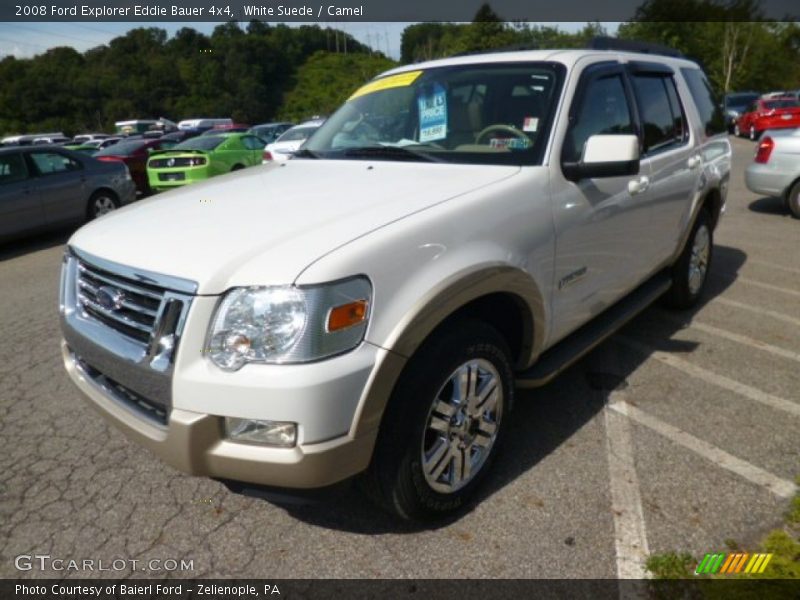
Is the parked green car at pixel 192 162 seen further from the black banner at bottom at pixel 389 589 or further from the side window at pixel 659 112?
the black banner at bottom at pixel 389 589

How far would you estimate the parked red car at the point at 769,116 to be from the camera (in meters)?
20.2

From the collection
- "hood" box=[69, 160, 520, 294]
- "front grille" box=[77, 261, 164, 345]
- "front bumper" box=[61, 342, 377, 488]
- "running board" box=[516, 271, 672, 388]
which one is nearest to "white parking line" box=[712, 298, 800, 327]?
"running board" box=[516, 271, 672, 388]

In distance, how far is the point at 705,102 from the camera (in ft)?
15.8

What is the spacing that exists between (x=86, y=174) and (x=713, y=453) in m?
9.99

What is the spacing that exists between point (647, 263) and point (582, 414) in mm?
1167

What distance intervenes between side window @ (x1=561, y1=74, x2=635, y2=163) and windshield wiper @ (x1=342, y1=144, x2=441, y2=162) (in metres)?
0.68

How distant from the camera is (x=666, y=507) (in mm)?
2590

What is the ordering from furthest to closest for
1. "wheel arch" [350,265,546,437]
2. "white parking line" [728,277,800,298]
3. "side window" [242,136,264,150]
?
"side window" [242,136,264,150] → "white parking line" [728,277,800,298] → "wheel arch" [350,265,546,437]

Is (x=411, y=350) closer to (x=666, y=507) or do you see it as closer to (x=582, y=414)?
(x=666, y=507)

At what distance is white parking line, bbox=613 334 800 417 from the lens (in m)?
3.41

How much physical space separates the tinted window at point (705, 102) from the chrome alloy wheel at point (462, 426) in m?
3.32

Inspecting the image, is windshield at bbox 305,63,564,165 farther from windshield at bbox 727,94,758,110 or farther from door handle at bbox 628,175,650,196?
windshield at bbox 727,94,758,110

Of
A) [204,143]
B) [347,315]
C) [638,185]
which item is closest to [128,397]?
[347,315]

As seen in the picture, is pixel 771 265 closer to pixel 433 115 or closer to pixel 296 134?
pixel 433 115
